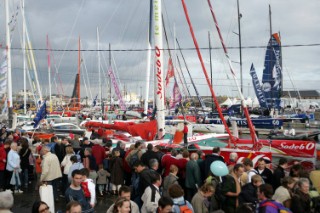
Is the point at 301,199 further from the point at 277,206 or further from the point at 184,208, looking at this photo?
the point at 184,208

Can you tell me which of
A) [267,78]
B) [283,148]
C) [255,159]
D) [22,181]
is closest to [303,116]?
[267,78]

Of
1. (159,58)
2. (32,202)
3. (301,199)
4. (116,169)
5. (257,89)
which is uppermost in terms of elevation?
(159,58)

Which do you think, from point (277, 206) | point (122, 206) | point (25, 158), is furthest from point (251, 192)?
point (25, 158)

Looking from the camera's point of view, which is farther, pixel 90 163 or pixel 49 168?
pixel 90 163

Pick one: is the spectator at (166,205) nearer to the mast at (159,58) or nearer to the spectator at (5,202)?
the spectator at (5,202)

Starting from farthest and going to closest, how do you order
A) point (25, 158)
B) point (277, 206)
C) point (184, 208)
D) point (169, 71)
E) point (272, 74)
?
point (272, 74)
point (169, 71)
point (25, 158)
point (184, 208)
point (277, 206)

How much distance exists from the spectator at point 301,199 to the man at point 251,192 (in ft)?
2.05

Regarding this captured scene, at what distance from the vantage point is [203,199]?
4.98 meters

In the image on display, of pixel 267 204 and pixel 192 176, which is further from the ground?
pixel 267 204

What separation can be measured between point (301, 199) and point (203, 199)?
55.5 inches

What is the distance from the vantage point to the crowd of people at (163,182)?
439 cm

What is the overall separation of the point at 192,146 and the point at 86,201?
7.29 meters

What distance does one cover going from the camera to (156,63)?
1272cm

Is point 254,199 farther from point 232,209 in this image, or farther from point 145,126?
point 145,126
